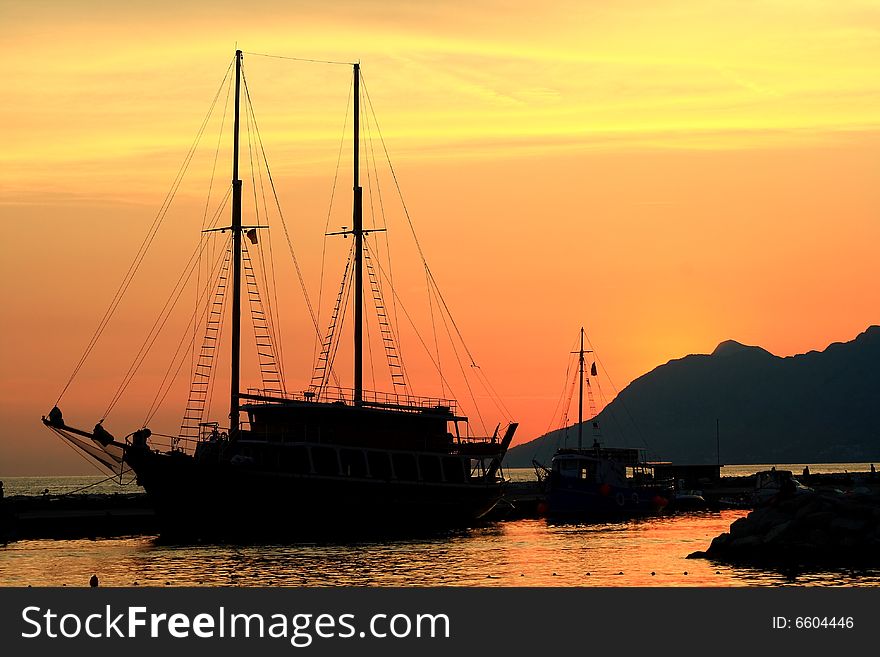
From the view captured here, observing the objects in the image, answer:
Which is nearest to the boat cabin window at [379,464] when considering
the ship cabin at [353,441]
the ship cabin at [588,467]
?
the ship cabin at [353,441]

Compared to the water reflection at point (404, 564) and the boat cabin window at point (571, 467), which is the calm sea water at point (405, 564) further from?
the boat cabin window at point (571, 467)

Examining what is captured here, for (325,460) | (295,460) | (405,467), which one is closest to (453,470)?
(405,467)

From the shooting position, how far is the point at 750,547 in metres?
58.2

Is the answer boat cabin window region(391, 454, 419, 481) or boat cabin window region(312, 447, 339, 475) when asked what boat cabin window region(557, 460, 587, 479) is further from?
boat cabin window region(312, 447, 339, 475)

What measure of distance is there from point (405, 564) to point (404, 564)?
0.05 meters

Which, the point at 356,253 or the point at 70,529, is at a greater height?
the point at 356,253

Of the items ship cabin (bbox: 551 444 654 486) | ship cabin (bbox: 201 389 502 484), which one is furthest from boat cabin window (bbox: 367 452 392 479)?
ship cabin (bbox: 551 444 654 486)

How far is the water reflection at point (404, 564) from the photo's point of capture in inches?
1973

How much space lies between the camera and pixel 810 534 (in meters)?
57.4

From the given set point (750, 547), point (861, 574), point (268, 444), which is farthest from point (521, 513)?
point (861, 574)

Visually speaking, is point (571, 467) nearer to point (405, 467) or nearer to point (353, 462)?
point (405, 467)
